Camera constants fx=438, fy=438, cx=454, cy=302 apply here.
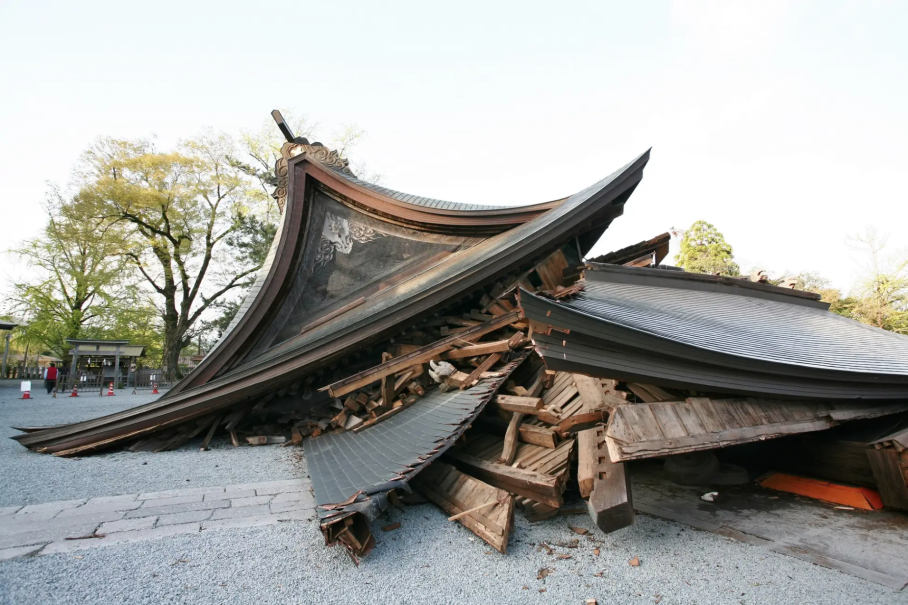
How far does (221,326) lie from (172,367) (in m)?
3.05

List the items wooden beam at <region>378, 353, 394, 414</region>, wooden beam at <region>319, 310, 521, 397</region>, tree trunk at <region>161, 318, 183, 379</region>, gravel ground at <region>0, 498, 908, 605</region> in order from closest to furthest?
1. gravel ground at <region>0, 498, 908, 605</region>
2. wooden beam at <region>319, 310, 521, 397</region>
3. wooden beam at <region>378, 353, 394, 414</region>
4. tree trunk at <region>161, 318, 183, 379</region>

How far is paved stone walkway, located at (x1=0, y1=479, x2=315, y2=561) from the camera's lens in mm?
2766

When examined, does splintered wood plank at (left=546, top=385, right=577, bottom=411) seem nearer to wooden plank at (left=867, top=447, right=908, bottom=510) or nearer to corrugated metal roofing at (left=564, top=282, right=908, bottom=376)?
corrugated metal roofing at (left=564, top=282, right=908, bottom=376)

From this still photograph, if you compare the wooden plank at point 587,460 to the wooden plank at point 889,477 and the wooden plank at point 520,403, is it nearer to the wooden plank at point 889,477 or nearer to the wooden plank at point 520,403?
the wooden plank at point 520,403

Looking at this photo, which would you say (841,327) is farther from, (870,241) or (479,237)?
(870,241)

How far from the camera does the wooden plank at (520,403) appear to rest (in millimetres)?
3674

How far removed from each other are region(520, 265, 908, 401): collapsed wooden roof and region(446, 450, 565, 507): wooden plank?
0.92 metres

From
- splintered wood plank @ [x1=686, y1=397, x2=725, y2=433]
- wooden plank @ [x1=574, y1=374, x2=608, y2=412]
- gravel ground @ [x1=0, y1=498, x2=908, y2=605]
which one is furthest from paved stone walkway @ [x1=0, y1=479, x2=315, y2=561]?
splintered wood plank @ [x1=686, y1=397, x2=725, y2=433]

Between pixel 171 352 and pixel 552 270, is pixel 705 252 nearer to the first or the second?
pixel 552 270

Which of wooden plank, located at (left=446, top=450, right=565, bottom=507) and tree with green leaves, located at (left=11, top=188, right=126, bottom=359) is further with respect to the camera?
tree with green leaves, located at (left=11, top=188, right=126, bottom=359)

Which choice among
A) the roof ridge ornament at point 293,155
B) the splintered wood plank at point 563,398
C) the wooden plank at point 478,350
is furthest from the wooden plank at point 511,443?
the roof ridge ornament at point 293,155

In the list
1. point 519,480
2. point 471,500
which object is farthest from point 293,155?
point 519,480

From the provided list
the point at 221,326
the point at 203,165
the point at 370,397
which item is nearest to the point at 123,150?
the point at 203,165

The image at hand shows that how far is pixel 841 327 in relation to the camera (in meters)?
4.63
